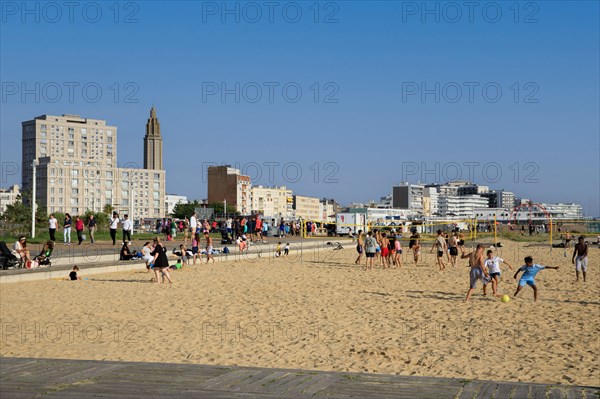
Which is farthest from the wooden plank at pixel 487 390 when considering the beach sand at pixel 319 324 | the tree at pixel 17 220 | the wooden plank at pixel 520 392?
the tree at pixel 17 220

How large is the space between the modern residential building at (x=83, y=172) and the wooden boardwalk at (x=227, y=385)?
95.0 meters

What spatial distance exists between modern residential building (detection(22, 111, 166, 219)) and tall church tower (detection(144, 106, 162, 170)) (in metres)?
0.37

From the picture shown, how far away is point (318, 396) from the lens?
563cm

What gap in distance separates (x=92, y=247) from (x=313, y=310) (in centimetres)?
1527

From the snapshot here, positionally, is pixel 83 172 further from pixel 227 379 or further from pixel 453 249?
pixel 227 379

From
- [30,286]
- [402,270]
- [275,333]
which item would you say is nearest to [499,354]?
[275,333]

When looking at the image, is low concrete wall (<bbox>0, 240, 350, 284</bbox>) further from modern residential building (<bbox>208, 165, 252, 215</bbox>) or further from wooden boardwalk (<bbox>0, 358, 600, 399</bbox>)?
modern residential building (<bbox>208, 165, 252, 215</bbox>)

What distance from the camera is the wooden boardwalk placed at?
5.64m

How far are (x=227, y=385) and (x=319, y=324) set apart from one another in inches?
223

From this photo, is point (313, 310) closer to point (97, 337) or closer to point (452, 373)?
point (97, 337)

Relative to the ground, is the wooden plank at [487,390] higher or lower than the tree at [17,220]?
lower

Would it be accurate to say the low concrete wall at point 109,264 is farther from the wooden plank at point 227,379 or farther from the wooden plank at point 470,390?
the wooden plank at point 470,390

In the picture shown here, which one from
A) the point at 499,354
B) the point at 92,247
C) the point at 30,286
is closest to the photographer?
the point at 499,354

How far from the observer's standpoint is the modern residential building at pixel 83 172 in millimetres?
125250
